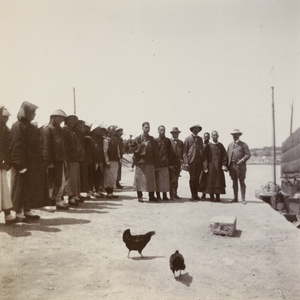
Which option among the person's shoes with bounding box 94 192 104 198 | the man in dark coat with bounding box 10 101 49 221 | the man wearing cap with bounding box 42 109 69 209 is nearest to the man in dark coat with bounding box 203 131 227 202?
the person's shoes with bounding box 94 192 104 198

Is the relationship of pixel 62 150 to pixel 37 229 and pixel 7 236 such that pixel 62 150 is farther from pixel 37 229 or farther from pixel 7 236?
pixel 7 236

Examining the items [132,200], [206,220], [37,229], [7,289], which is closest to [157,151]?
[132,200]

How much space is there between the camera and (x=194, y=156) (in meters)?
10.6

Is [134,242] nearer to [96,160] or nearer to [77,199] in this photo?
[77,199]

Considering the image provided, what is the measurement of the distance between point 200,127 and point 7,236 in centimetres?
644

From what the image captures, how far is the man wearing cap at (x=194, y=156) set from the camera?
10.6 meters

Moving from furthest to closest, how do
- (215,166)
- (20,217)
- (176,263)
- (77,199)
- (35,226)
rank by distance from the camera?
(215,166) → (77,199) → (20,217) → (35,226) → (176,263)

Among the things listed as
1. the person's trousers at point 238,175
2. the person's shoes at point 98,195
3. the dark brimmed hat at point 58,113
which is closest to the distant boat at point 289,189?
the person's trousers at point 238,175

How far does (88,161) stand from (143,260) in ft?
18.1

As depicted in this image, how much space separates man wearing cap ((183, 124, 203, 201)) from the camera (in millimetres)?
10625

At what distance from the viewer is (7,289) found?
3.98 m

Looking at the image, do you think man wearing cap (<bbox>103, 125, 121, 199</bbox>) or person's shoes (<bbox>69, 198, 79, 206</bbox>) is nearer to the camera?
person's shoes (<bbox>69, 198, 79, 206</bbox>)

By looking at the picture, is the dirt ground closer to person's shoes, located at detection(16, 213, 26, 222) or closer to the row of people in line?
person's shoes, located at detection(16, 213, 26, 222)

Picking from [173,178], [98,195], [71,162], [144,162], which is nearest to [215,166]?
[173,178]
